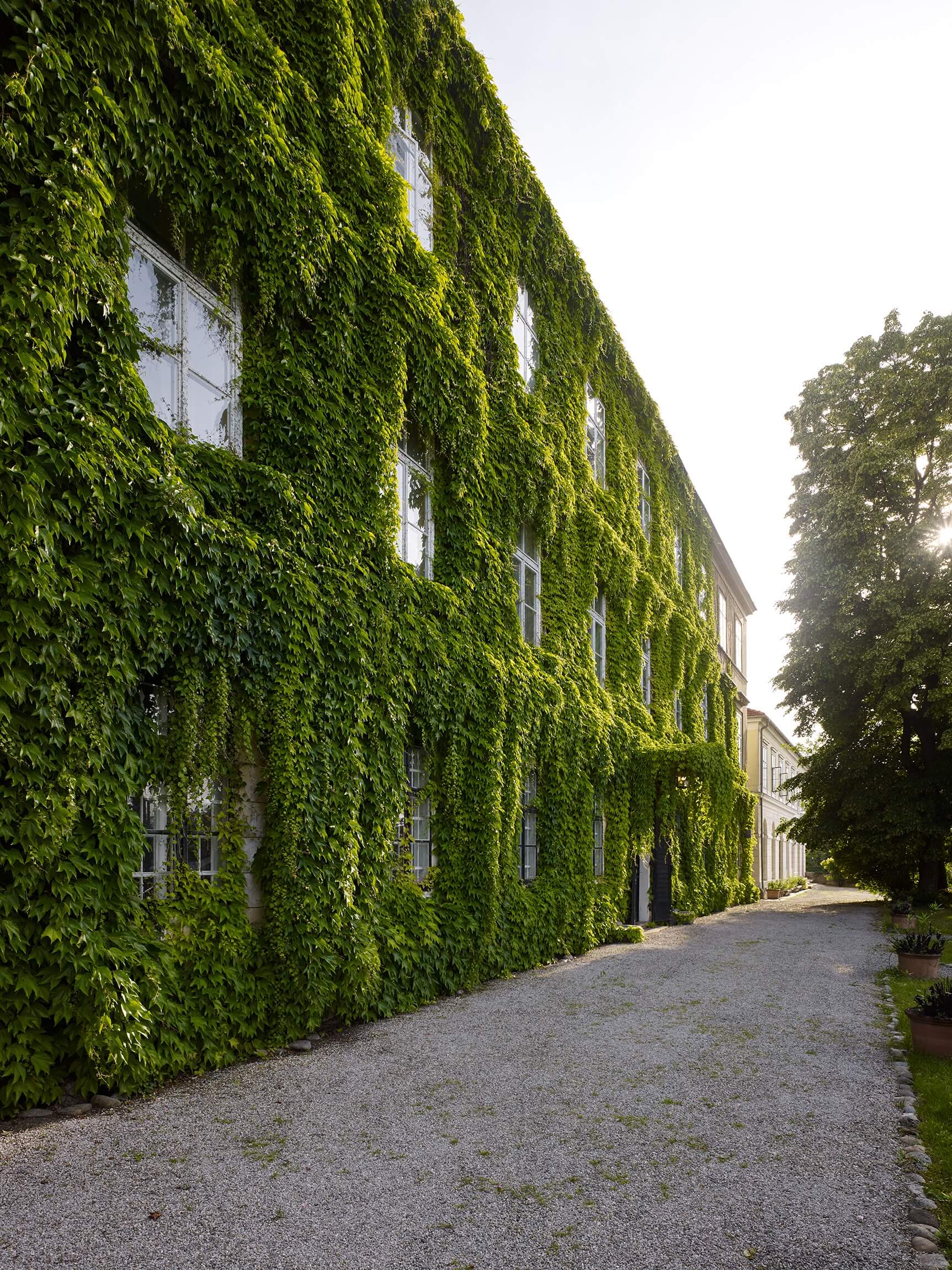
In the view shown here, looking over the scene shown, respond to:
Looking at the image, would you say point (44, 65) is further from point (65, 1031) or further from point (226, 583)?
point (65, 1031)

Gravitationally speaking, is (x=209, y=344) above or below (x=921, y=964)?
above

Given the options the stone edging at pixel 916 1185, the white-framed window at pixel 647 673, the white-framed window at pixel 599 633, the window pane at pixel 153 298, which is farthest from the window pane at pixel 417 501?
the white-framed window at pixel 647 673

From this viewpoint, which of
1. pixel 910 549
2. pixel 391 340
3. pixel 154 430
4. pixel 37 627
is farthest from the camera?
pixel 910 549

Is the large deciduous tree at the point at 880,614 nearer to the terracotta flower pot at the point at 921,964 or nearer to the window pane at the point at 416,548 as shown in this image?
the terracotta flower pot at the point at 921,964

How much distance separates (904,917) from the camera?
19.1m

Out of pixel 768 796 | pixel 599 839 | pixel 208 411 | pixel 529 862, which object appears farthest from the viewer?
pixel 768 796

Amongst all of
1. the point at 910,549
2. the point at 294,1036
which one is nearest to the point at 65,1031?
the point at 294,1036

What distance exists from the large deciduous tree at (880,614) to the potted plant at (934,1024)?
16459 millimetres

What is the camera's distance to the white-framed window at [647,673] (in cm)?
2025

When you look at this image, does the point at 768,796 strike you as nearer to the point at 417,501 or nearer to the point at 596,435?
the point at 596,435

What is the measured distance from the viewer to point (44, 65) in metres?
5.79

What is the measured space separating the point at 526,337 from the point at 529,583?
13.4 feet

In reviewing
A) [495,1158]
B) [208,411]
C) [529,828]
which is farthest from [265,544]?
[529,828]

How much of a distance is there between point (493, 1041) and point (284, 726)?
11.2 ft
